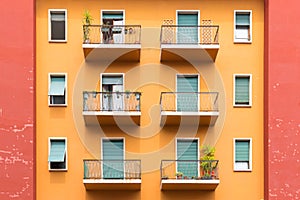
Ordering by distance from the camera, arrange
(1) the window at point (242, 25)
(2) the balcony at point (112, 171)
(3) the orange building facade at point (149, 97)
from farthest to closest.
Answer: (1) the window at point (242, 25)
(3) the orange building facade at point (149, 97)
(2) the balcony at point (112, 171)

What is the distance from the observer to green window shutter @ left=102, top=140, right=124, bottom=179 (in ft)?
67.5

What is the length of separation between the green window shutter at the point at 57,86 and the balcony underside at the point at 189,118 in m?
3.11

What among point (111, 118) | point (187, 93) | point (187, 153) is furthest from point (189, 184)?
point (111, 118)

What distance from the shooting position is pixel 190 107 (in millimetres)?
20750

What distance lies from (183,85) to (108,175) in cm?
352

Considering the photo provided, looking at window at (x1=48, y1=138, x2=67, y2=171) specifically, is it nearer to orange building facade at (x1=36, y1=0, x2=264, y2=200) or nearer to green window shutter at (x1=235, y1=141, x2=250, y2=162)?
orange building facade at (x1=36, y1=0, x2=264, y2=200)

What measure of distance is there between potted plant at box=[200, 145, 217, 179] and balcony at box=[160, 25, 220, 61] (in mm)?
2752

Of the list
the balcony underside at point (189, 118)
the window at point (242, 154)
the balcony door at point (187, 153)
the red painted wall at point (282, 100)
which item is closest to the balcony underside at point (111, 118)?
the balcony underside at point (189, 118)

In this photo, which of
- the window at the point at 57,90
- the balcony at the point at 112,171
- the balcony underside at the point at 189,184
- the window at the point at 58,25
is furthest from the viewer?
the window at the point at 58,25

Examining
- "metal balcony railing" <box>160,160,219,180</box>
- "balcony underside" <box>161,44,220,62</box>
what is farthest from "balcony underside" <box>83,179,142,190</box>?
"balcony underside" <box>161,44,220,62</box>

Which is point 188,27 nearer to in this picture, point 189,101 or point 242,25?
point 242,25

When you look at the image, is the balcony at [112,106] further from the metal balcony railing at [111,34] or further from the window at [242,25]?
the window at [242,25]

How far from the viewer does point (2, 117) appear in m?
20.3

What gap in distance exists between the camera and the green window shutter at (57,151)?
20.6m
